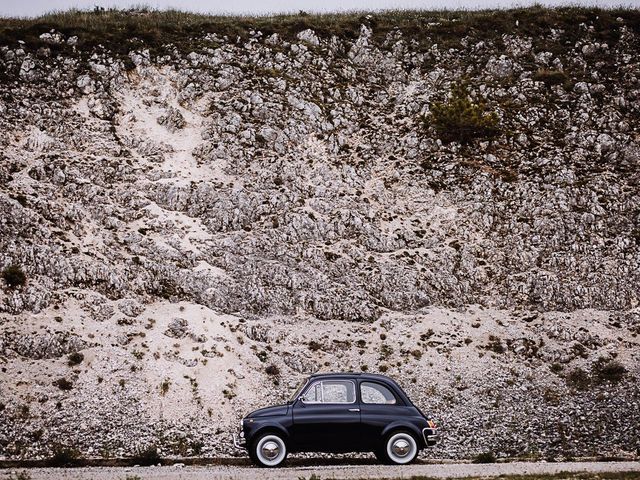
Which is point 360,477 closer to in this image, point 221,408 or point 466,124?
point 221,408

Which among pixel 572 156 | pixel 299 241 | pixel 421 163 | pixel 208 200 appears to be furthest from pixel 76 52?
pixel 572 156

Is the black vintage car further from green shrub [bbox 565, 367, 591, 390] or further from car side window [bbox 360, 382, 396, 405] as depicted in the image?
green shrub [bbox 565, 367, 591, 390]

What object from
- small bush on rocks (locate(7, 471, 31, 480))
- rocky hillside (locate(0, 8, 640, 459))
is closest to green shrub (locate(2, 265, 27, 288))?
rocky hillside (locate(0, 8, 640, 459))

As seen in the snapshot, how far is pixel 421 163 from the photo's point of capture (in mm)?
44750

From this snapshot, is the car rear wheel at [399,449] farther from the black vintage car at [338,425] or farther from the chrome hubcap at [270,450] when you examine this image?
the chrome hubcap at [270,450]

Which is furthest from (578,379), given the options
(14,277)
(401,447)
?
(14,277)

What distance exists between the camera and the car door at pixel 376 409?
19.0 m

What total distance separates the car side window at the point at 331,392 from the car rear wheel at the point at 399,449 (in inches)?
61.4

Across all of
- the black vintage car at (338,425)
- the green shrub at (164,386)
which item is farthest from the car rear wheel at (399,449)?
the green shrub at (164,386)

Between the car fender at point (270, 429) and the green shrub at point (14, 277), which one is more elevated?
the car fender at point (270, 429)

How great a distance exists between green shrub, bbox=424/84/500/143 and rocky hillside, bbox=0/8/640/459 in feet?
0.49

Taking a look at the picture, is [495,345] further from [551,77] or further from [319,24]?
[319,24]

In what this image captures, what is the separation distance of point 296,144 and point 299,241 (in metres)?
8.51

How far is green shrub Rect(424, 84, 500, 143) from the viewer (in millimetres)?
45969
